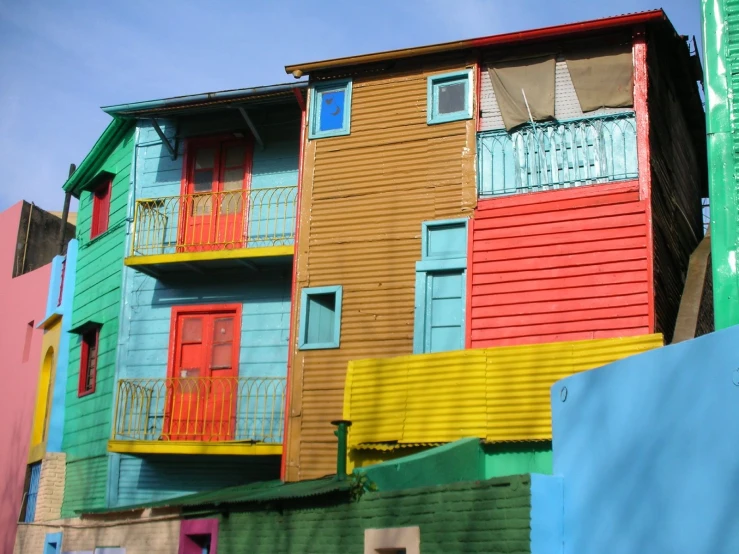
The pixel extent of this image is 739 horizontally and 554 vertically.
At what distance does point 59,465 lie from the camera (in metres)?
19.0

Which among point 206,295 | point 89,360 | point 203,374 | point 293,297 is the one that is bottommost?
point 203,374

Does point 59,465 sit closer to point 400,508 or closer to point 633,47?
point 400,508

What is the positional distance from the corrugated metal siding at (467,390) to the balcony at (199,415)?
2.51m

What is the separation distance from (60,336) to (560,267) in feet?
34.4

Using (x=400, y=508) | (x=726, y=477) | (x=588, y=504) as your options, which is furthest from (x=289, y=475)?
(x=726, y=477)

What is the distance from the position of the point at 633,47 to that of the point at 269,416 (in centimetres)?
761

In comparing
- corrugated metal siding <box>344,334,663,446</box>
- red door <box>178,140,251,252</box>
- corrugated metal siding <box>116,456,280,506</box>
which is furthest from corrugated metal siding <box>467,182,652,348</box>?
red door <box>178,140,251,252</box>

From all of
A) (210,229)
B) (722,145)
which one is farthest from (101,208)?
(722,145)

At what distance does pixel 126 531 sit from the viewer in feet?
Result: 50.2

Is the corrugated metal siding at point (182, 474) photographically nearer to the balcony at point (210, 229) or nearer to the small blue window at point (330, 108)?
the balcony at point (210, 229)

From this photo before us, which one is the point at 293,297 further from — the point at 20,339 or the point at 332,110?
the point at 20,339

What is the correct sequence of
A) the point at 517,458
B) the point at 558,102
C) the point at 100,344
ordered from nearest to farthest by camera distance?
1. the point at 517,458
2. the point at 558,102
3. the point at 100,344

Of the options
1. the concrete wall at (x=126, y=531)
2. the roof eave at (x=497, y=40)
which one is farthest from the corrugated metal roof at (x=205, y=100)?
the concrete wall at (x=126, y=531)

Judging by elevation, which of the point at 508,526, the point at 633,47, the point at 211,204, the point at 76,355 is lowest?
the point at 508,526
